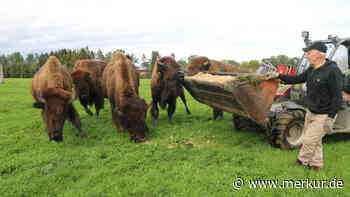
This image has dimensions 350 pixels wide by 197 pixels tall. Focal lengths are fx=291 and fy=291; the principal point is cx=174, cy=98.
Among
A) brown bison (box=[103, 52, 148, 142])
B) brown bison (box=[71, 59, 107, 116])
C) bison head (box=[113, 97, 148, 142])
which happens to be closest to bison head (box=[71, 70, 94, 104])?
brown bison (box=[71, 59, 107, 116])

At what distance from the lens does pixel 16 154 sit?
6125mm

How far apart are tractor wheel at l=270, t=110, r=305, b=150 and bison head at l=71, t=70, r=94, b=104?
7141mm

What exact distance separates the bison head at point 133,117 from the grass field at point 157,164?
0.81 feet

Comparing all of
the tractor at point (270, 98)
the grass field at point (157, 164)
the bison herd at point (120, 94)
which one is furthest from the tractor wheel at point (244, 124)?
the bison herd at point (120, 94)

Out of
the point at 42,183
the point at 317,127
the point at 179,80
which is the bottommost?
the point at 42,183

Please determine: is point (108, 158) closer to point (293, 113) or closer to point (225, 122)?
point (293, 113)

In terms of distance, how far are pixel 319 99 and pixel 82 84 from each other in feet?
27.2

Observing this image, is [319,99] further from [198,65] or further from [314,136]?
[198,65]

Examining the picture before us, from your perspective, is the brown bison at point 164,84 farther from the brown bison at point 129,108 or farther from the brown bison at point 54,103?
the brown bison at point 54,103

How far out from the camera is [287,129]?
19.0ft

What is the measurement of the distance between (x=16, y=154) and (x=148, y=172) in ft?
10.3

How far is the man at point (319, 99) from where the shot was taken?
15.0 feet

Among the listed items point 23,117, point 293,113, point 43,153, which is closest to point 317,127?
point 293,113

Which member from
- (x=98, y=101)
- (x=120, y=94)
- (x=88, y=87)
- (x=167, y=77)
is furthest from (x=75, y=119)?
(x=88, y=87)
